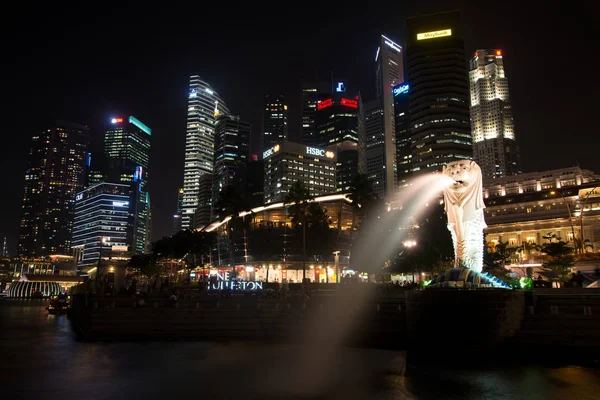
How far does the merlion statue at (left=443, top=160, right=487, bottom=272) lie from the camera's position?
34.7m

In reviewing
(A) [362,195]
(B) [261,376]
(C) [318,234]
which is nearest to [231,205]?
(C) [318,234]

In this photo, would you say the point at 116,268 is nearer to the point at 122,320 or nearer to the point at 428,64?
the point at 122,320

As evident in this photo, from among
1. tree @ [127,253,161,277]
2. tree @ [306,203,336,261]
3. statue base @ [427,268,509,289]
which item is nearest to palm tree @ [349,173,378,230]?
tree @ [306,203,336,261]

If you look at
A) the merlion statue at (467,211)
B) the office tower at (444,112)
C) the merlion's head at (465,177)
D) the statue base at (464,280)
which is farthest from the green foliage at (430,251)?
the office tower at (444,112)

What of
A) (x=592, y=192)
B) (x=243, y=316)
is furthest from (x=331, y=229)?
(x=592, y=192)

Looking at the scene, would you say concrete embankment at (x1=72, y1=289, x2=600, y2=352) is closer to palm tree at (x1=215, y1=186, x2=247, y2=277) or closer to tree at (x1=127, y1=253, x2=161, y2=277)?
palm tree at (x1=215, y1=186, x2=247, y2=277)

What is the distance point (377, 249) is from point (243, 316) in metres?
46.3

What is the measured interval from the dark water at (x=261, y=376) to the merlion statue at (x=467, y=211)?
8929 mm

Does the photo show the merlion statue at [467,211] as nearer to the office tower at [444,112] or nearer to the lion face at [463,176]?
the lion face at [463,176]

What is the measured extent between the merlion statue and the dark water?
29.3 ft

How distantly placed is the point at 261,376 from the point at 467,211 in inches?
836

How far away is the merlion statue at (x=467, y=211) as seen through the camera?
34688 millimetres

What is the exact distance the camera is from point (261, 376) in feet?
77.2

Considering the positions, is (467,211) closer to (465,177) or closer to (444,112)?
(465,177)
